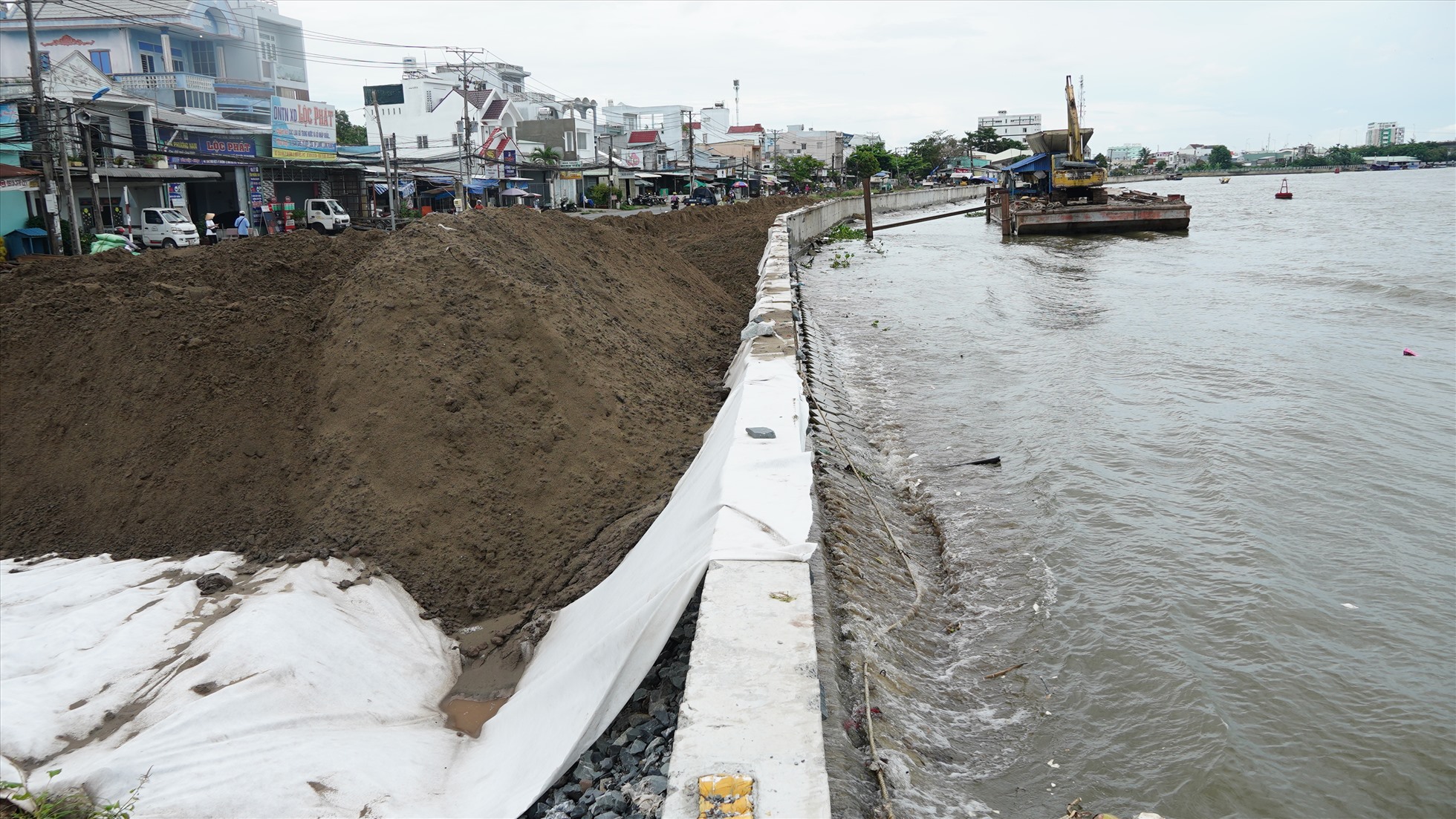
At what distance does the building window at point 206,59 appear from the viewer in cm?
6362

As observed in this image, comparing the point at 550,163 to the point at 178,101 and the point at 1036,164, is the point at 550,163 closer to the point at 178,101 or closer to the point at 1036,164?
the point at 178,101

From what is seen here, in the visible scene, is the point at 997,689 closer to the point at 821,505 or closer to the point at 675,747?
the point at 821,505

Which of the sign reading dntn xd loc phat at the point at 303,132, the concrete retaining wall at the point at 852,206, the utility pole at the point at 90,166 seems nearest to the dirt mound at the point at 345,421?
the utility pole at the point at 90,166

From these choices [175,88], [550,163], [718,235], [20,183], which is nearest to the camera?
[20,183]

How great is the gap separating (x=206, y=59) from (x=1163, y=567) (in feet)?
243

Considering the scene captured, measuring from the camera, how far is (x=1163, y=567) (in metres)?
6.80

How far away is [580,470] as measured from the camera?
6.48 m

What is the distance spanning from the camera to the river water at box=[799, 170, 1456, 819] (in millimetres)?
4617

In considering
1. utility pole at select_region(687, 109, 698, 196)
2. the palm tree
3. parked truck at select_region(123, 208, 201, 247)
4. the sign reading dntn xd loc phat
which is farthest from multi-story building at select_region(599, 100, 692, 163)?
parked truck at select_region(123, 208, 201, 247)

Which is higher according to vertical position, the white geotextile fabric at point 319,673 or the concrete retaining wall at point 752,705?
the concrete retaining wall at point 752,705

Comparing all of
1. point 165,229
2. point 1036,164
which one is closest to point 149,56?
point 165,229

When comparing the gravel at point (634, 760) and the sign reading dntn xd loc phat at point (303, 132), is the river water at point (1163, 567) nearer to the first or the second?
the gravel at point (634, 760)

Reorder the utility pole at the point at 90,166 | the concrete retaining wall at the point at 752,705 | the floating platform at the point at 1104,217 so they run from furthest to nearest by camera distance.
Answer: the floating platform at the point at 1104,217 < the utility pole at the point at 90,166 < the concrete retaining wall at the point at 752,705

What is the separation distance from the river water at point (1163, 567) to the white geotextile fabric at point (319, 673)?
39.6 inches
